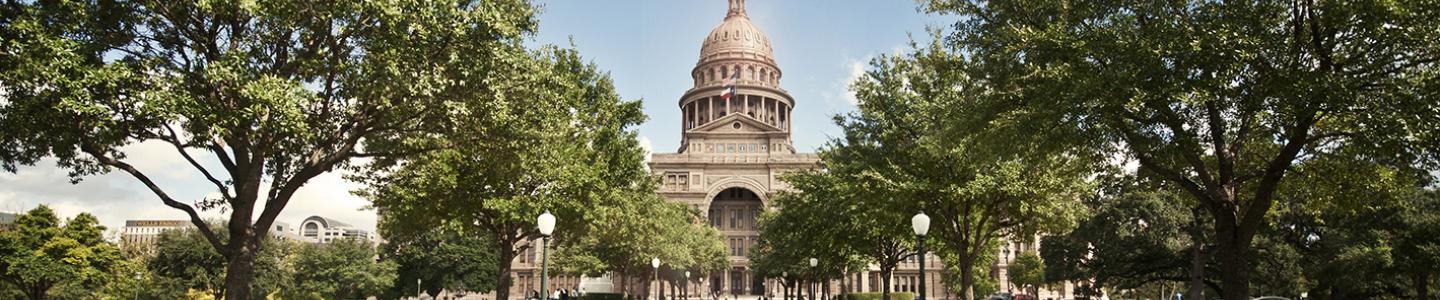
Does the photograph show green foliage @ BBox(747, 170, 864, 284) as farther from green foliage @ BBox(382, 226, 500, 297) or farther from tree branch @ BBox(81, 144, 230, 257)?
green foliage @ BBox(382, 226, 500, 297)

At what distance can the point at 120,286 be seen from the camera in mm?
50250

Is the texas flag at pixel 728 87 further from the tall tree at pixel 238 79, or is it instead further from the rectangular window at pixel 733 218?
the tall tree at pixel 238 79

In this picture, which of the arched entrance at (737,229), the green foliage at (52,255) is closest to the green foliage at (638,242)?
the arched entrance at (737,229)

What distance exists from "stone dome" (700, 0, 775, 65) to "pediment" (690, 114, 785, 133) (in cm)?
2288

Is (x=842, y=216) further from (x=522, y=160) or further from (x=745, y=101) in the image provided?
(x=745, y=101)

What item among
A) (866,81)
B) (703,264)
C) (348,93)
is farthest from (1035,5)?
(703,264)

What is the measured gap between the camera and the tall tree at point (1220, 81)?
483 inches

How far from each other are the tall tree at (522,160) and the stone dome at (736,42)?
91.6m

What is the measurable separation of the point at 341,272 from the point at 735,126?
161 feet

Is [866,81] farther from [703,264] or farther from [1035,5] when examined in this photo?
[703,264]

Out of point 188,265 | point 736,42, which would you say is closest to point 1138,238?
point 188,265

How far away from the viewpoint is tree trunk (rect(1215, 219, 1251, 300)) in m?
14.8

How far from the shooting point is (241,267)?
16328 millimetres

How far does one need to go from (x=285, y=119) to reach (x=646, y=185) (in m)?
17.5
